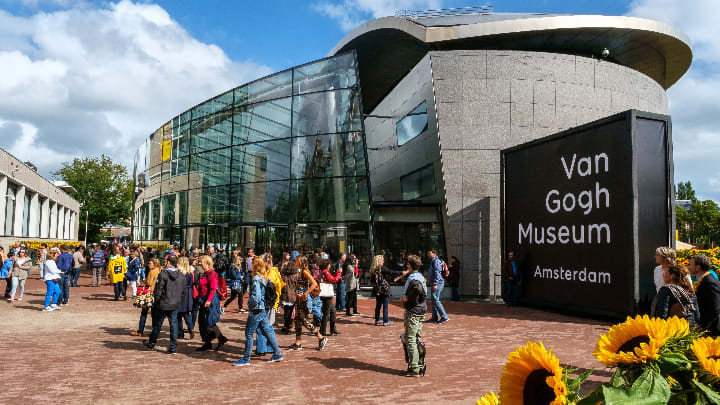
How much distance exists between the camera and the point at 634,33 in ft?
73.5

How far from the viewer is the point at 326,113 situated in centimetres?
2036

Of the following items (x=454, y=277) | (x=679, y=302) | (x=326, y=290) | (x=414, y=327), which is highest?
(x=679, y=302)

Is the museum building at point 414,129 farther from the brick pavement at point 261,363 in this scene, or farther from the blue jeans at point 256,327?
the blue jeans at point 256,327

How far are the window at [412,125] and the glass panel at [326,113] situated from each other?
2957 millimetres

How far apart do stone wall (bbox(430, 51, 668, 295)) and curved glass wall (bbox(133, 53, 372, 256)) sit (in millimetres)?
3381

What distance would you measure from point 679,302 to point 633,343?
477 cm

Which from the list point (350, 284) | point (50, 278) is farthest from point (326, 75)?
point (50, 278)

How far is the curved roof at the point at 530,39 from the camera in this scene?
21.0 metres

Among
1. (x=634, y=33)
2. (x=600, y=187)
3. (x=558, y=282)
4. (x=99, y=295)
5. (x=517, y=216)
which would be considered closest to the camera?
(x=600, y=187)

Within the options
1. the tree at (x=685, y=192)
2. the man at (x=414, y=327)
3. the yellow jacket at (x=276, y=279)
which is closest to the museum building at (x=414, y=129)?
the yellow jacket at (x=276, y=279)

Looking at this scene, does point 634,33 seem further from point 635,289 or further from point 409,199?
point 635,289

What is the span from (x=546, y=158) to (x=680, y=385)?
13.4 m

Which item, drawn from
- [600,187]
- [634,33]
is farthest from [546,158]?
[634,33]

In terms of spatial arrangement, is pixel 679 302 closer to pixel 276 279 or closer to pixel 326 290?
pixel 276 279
